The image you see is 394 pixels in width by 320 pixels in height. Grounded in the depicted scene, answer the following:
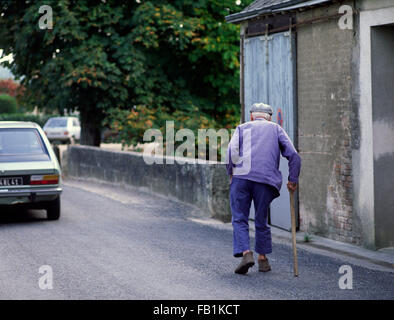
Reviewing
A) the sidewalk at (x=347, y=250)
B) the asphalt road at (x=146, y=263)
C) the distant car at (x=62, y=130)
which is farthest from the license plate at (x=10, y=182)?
the distant car at (x=62, y=130)

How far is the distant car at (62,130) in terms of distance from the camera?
40219mm

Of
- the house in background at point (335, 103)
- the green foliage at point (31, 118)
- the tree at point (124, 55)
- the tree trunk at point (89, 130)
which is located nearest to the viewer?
the house in background at point (335, 103)

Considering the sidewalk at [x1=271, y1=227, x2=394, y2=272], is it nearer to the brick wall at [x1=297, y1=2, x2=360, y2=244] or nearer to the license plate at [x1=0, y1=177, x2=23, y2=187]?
the brick wall at [x1=297, y1=2, x2=360, y2=244]

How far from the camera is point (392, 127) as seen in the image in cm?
962

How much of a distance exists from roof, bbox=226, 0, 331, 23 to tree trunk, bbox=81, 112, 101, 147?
31.0 feet

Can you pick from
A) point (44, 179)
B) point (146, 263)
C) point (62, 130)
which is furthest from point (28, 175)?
point (62, 130)

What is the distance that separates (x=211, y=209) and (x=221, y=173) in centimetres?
64

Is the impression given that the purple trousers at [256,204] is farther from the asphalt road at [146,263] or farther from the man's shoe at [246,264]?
the asphalt road at [146,263]

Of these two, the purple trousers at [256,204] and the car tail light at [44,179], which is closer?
→ the purple trousers at [256,204]

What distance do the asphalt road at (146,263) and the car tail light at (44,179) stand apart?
0.66 meters

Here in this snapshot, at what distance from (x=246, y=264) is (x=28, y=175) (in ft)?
16.2

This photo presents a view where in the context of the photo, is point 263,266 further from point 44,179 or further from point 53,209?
point 53,209
